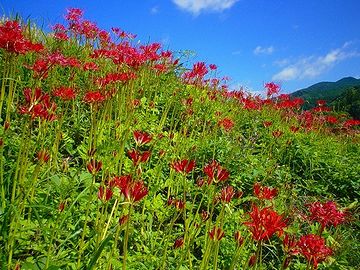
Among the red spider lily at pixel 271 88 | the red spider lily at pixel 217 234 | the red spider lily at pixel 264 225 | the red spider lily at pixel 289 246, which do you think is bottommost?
the red spider lily at pixel 289 246

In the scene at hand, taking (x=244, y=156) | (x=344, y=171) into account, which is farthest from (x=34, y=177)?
(x=344, y=171)

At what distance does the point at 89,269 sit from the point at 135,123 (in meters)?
2.77

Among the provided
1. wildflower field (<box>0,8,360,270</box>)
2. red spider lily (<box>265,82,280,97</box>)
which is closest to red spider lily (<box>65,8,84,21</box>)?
wildflower field (<box>0,8,360,270</box>)

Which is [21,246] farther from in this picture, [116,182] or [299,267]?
Answer: [299,267]

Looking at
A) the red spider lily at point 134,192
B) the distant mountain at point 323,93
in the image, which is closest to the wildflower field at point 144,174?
the red spider lily at point 134,192

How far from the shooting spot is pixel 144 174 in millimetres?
3523

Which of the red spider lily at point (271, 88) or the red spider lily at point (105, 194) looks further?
the red spider lily at point (271, 88)

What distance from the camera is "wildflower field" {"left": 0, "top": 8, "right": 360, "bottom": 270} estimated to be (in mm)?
2025

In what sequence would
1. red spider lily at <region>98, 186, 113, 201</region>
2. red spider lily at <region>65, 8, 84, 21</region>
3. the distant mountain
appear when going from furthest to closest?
the distant mountain → red spider lily at <region>65, 8, 84, 21</region> → red spider lily at <region>98, 186, 113, 201</region>

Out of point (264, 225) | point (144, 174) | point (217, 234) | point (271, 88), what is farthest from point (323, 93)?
point (264, 225)

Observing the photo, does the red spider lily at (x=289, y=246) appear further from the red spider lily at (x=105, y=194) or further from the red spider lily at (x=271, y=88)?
the red spider lily at (x=271, y=88)

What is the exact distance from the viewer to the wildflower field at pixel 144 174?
2.03 metres

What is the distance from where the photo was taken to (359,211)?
15.5 ft

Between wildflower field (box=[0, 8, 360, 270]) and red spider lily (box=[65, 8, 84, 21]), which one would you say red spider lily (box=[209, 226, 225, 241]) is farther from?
red spider lily (box=[65, 8, 84, 21])
